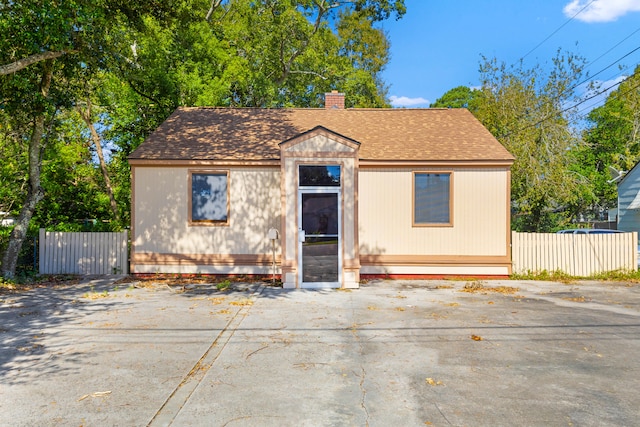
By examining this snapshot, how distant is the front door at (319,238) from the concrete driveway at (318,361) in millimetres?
1428

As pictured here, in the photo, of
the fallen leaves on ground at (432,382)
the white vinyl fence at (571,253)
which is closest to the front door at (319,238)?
the white vinyl fence at (571,253)

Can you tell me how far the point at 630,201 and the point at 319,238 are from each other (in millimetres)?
16074

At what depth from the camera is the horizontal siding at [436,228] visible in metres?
13.0

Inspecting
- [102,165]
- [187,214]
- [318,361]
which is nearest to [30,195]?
[187,214]

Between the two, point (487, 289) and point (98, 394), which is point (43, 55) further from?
point (487, 289)

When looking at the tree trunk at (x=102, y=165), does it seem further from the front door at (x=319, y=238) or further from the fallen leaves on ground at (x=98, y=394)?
the fallen leaves on ground at (x=98, y=394)

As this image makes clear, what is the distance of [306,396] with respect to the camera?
457cm

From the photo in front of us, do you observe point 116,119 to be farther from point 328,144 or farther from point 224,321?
point 224,321

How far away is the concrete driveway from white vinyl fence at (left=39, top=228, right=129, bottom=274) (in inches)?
144

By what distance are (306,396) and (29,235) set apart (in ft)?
41.1

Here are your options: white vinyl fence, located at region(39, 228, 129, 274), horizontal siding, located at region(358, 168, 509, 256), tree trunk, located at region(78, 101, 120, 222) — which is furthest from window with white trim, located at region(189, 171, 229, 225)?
tree trunk, located at region(78, 101, 120, 222)

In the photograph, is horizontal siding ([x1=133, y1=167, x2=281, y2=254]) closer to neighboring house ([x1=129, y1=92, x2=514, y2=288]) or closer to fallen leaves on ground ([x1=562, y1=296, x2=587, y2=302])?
neighboring house ([x1=129, y1=92, x2=514, y2=288])

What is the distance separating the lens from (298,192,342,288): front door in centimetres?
1125

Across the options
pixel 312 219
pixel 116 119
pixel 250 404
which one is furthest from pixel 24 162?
pixel 250 404
